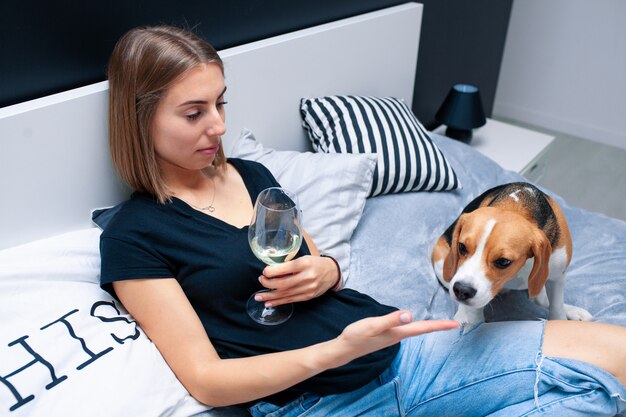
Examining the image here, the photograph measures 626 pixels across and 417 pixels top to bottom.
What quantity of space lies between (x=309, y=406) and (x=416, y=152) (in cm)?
111

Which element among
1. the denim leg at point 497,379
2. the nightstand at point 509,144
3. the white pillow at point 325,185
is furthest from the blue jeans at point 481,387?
the nightstand at point 509,144

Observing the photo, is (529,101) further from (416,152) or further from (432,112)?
(416,152)

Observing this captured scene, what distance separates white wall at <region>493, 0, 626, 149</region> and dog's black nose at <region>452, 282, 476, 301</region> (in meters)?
3.08

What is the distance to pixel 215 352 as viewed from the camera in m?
1.10

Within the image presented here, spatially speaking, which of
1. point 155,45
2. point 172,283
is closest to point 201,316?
point 172,283

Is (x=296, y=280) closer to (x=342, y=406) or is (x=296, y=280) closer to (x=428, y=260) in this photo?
(x=342, y=406)

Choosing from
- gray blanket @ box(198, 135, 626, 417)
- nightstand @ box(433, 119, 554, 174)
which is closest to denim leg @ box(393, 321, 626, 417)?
gray blanket @ box(198, 135, 626, 417)

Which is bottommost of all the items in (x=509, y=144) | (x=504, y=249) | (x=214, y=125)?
(x=509, y=144)

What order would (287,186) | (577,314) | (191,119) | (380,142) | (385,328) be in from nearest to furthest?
(385,328)
(191,119)
(577,314)
(287,186)
(380,142)

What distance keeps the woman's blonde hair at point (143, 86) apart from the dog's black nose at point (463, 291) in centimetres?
69

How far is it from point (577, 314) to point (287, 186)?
91cm

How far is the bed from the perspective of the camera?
1093mm

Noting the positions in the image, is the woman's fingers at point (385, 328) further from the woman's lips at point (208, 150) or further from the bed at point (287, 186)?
the woman's lips at point (208, 150)

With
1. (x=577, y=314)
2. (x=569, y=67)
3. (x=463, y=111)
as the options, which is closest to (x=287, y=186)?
(x=577, y=314)
